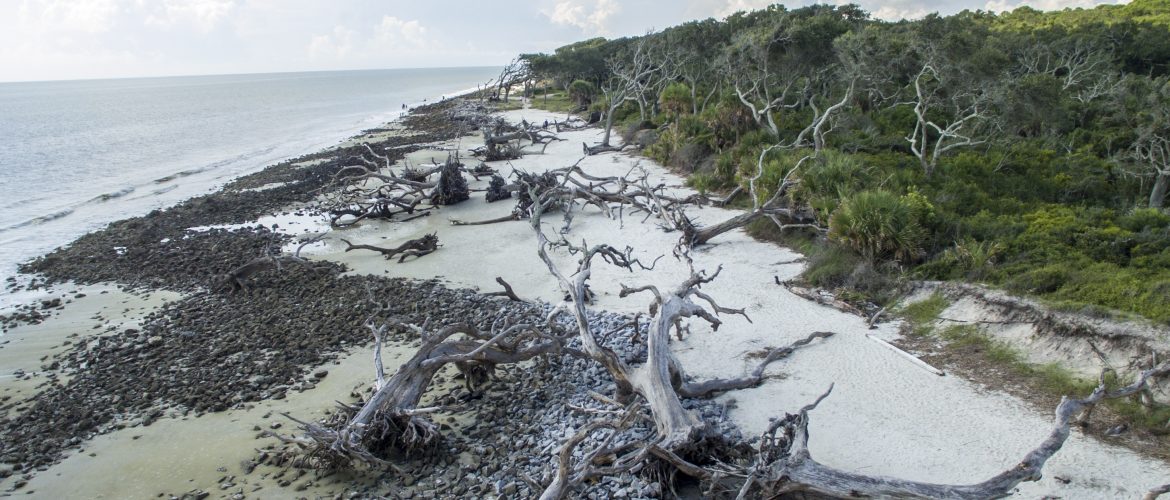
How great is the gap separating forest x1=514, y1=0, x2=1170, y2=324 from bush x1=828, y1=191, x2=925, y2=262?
0.09 ft

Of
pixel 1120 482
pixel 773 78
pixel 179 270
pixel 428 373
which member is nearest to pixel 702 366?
pixel 428 373

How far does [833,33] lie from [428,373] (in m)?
22.6

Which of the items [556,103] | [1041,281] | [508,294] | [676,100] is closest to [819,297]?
[1041,281]

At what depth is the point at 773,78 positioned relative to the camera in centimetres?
2772

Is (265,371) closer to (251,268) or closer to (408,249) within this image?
(251,268)

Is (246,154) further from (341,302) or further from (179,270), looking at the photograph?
(341,302)

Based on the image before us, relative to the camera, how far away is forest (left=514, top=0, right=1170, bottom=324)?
34.2 feet

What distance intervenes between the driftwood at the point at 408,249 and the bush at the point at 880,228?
9.28 metres

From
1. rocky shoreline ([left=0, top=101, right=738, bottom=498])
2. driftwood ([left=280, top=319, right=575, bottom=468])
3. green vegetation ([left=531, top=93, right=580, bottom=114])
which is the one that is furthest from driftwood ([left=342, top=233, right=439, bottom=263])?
green vegetation ([left=531, top=93, right=580, bottom=114])

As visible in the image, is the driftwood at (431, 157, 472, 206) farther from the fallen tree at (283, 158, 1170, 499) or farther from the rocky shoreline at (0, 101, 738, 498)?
the fallen tree at (283, 158, 1170, 499)

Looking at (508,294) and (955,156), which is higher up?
(955,156)

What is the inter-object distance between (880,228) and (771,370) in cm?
415

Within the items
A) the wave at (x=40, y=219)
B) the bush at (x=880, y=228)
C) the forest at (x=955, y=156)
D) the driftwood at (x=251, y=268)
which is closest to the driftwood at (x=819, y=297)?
the forest at (x=955, y=156)

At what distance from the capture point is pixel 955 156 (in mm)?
18328
